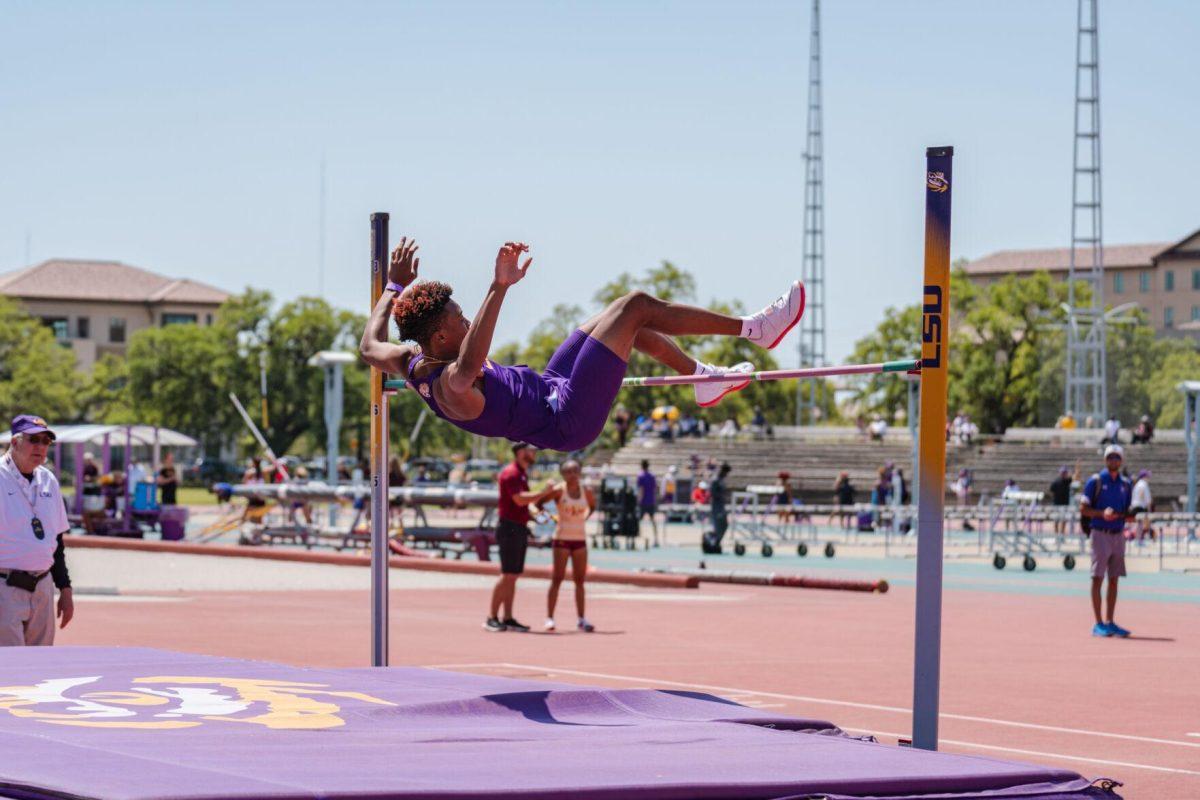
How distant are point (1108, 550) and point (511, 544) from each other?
19.7ft

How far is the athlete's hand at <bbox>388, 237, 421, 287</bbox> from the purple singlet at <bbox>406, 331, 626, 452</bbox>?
3.77 feet

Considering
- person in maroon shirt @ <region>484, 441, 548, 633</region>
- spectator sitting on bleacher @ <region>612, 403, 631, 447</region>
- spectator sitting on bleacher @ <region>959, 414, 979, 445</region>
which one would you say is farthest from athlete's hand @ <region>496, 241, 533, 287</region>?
spectator sitting on bleacher @ <region>959, 414, 979, 445</region>

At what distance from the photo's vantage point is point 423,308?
761 cm

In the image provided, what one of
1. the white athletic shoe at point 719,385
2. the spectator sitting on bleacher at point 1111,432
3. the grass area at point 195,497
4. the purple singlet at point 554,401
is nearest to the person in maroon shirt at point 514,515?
the white athletic shoe at point 719,385

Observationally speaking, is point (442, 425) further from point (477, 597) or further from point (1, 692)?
point (1, 692)

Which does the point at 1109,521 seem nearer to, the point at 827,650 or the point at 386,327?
the point at 827,650

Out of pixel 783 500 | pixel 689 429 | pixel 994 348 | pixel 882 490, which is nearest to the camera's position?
pixel 783 500

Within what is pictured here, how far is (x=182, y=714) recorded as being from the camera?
6.71 metres

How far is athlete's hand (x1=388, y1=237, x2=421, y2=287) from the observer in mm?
8734

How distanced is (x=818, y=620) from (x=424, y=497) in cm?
1353

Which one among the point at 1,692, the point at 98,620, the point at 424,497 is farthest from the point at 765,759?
the point at 424,497

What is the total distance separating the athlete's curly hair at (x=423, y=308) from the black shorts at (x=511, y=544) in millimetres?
10421

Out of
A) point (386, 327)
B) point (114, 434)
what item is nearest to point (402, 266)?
point (386, 327)

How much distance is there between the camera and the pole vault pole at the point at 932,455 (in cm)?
714
